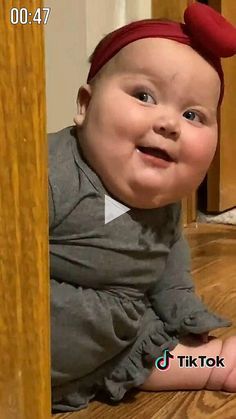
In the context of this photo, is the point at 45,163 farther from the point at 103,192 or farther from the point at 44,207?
the point at 103,192

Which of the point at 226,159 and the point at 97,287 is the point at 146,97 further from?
the point at 226,159

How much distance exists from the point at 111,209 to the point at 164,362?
0.20m

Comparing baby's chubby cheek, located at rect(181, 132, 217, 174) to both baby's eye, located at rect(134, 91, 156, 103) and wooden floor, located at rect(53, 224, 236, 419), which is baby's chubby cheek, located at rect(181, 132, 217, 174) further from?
wooden floor, located at rect(53, 224, 236, 419)

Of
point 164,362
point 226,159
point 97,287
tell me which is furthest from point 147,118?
point 226,159

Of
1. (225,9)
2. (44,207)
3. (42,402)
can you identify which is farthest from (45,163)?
(225,9)

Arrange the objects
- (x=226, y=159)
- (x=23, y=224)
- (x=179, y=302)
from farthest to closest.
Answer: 1. (x=226, y=159)
2. (x=179, y=302)
3. (x=23, y=224)

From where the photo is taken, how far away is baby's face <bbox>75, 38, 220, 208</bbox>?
69 cm

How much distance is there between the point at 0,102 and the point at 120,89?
26 cm

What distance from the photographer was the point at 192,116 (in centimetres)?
72

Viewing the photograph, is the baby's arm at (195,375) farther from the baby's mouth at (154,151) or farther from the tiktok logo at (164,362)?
the baby's mouth at (154,151)

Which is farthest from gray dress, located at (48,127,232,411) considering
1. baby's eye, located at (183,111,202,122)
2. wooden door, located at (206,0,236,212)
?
wooden door, located at (206,0,236,212)

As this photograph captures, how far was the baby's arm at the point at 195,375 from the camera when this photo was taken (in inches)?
30.7

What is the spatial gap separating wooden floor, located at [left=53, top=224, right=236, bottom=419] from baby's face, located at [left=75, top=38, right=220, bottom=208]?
22 centimetres

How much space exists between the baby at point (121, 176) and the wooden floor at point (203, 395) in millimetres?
A: 20
